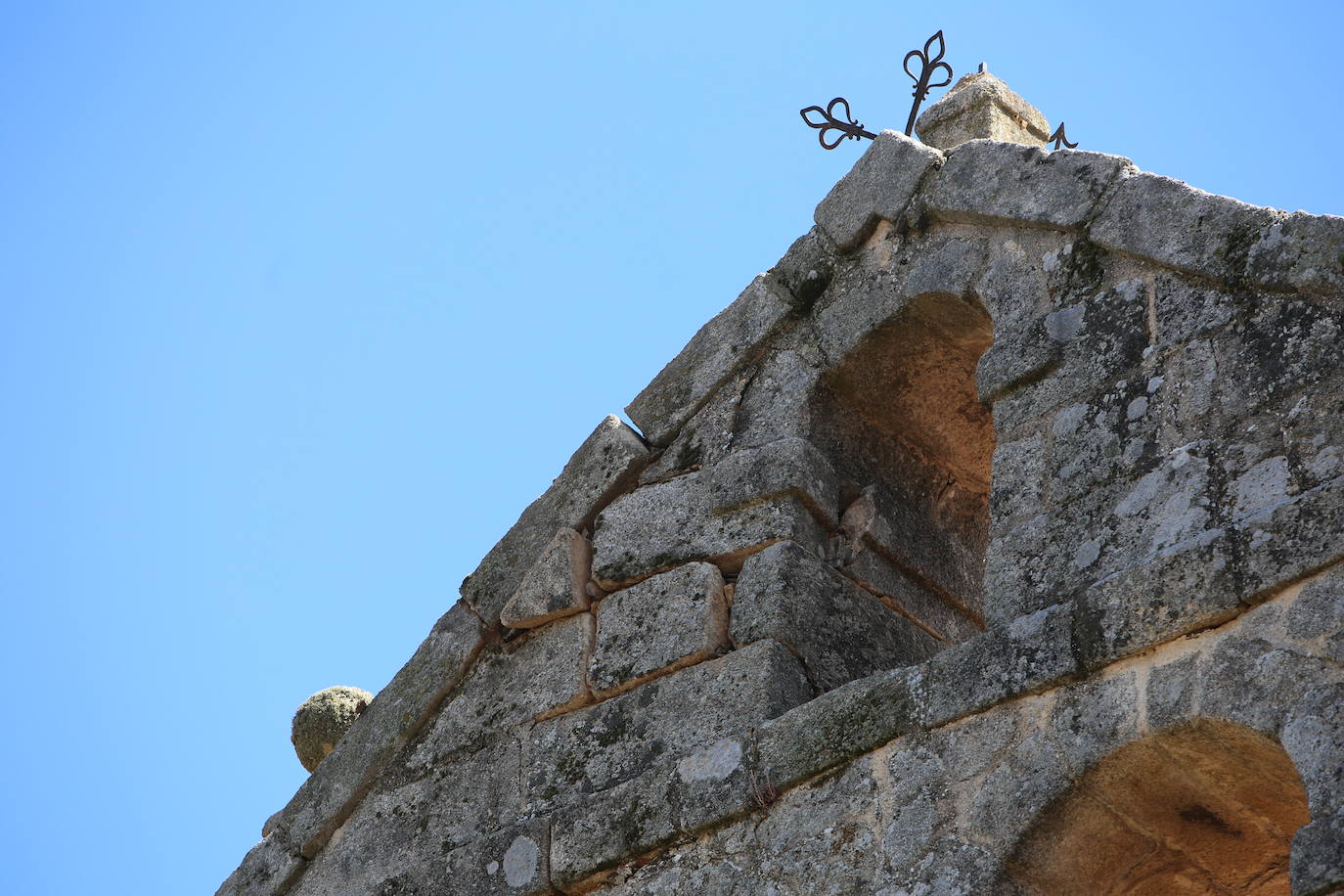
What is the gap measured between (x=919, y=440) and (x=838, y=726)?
155cm

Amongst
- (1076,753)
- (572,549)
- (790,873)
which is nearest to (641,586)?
(572,549)

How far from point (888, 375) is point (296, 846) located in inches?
90.6

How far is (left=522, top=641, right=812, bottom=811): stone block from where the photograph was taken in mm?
5012

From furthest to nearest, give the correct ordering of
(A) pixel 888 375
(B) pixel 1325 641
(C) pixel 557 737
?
1. (A) pixel 888 375
2. (C) pixel 557 737
3. (B) pixel 1325 641

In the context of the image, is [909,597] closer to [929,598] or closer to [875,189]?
[929,598]

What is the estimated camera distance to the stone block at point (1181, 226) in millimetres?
4590

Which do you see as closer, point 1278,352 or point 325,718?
point 1278,352

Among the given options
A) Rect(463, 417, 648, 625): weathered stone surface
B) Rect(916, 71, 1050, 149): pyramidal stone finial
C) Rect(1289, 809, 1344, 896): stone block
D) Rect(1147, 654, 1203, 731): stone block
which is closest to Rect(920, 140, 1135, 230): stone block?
Rect(916, 71, 1050, 149): pyramidal stone finial

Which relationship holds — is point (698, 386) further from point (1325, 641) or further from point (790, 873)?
point (1325, 641)

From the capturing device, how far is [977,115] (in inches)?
252

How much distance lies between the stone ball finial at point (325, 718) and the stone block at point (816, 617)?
156cm

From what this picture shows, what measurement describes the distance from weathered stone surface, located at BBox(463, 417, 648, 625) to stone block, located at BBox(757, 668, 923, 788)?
130 centimetres

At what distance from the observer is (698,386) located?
594cm

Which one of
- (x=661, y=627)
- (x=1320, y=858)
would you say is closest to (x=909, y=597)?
(x=661, y=627)
